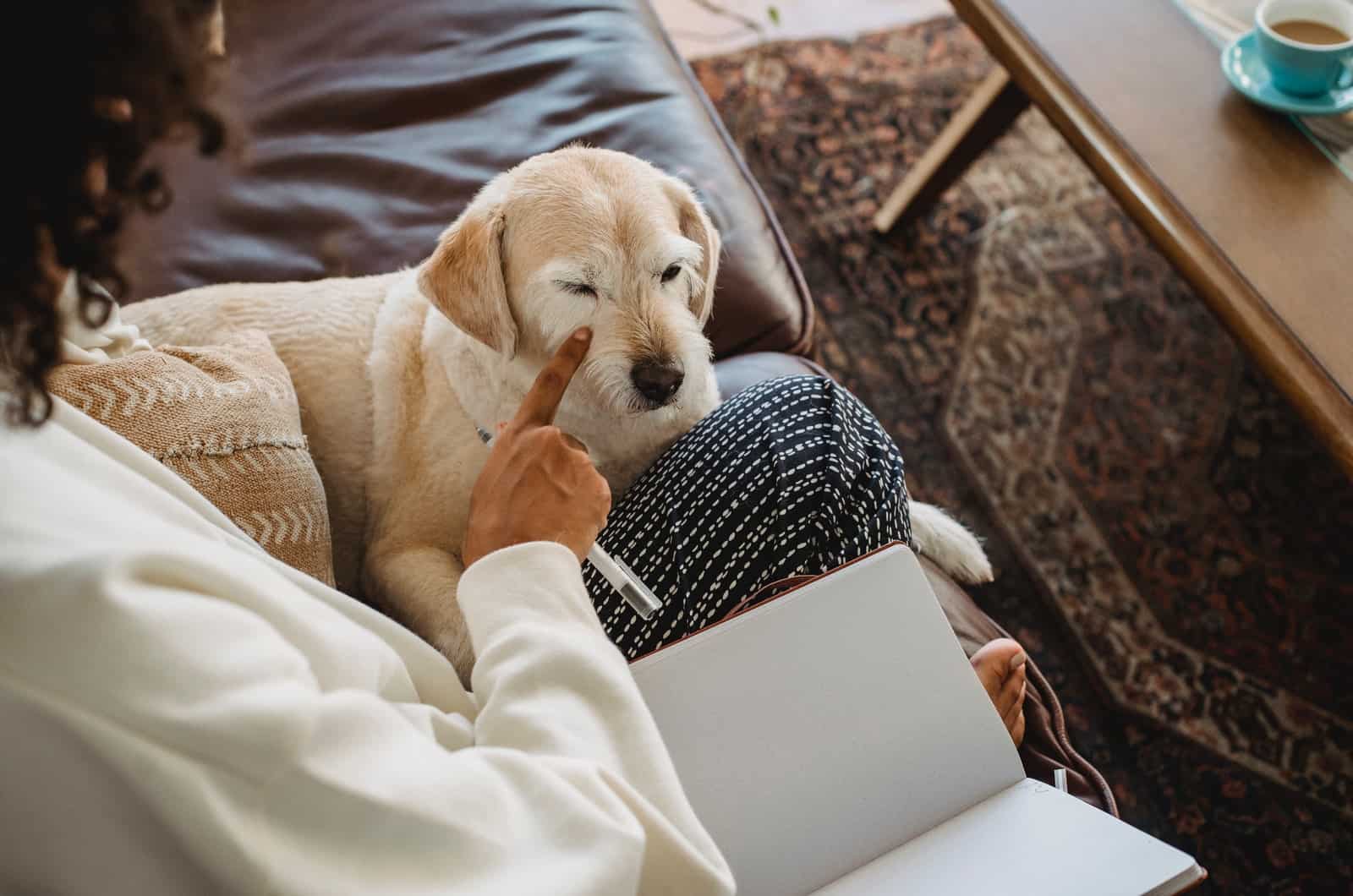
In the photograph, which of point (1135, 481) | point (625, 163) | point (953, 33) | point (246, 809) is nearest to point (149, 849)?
point (246, 809)

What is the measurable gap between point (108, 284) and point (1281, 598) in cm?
209

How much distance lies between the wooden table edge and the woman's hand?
105 cm

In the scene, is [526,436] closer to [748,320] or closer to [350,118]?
[748,320]

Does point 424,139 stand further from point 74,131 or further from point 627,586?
point 74,131

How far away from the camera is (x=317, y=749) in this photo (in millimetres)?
707

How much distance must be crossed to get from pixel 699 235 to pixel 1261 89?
1.08 m

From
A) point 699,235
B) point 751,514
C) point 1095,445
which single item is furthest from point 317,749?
point 1095,445

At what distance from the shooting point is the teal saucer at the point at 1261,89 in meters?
1.69

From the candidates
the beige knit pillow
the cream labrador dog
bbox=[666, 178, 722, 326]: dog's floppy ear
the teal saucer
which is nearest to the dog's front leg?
the cream labrador dog

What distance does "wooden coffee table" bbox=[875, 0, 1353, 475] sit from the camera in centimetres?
150

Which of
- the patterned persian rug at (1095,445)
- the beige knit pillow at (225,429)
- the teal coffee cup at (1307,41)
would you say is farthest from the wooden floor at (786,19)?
the beige knit pillow at (225,429)

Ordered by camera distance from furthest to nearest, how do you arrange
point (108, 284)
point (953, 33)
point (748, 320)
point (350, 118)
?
point (953, 33), point (350, 118), point (748, 320), point (108, 284)

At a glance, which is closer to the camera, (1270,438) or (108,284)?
(108,284)

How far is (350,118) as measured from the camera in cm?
188
